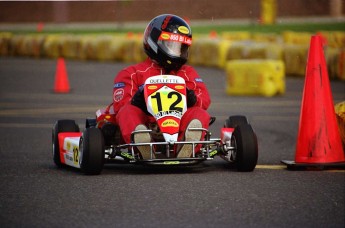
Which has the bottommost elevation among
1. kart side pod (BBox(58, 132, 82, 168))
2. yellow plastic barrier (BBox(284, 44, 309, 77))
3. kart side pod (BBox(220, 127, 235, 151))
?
kart side pod (BBox(58, 132, 82, 168))

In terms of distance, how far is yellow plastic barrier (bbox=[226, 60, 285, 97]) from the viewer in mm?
18781

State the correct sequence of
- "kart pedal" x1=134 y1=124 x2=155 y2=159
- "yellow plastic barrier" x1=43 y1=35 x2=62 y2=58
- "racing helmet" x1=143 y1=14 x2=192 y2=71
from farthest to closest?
1. "yellow plastic barrier" x1=43 y1=35 x2=62 y2=58
2. "racing helmet" x1=143 y1=14 x2=192 y2=71
3. "kart pedal" x1=134 y1=124 x2=155 y2=159

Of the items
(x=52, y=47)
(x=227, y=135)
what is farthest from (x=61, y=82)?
(x=52, y=47)

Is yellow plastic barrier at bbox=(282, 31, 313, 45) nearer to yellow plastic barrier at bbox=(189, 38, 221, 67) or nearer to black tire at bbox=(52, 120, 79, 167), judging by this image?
yellow plastic barrier at bbox=(189, 38, 221, 67)

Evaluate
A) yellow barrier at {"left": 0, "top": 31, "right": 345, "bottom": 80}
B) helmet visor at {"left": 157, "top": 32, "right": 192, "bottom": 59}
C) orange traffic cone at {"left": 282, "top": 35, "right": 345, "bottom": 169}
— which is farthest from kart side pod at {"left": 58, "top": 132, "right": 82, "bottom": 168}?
A: yellow barrier at {"left": 0, "top": 31, "right": 345, "bottom": 80}

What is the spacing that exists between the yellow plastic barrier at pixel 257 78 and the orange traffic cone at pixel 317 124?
33.7 ft

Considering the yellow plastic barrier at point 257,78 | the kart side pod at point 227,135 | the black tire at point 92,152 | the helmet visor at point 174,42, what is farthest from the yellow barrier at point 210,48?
the black tire at point 92,152

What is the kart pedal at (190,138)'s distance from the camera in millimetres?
8172

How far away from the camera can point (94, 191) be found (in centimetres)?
729

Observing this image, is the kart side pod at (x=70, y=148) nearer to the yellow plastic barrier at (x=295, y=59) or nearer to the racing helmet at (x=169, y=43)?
the racing helmet at (x=169, y=43)

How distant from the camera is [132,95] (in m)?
8.80

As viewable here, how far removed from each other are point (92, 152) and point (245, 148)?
1.17m

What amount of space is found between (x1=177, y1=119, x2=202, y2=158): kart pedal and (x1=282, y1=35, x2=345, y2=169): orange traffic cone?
85cm

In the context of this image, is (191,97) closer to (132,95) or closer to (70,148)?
(132,95)
